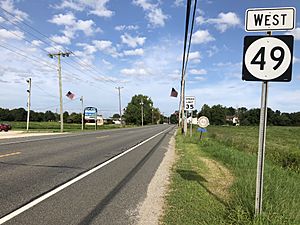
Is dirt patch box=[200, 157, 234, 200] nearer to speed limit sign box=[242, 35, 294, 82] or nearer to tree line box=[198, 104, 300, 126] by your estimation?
speed limit sign box=[242, 35, 294, 82]

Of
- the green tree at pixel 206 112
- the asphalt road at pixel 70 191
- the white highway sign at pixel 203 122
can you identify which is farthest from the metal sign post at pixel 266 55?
the green tree at pixel 206 112

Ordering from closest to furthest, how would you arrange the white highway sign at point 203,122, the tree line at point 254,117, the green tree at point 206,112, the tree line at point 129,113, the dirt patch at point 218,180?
the dirt patch at point 218,180, the white highway sign at point 203,122, the tree line at point 129,113, the tree line at point 254,117, the green tree at point 206,112

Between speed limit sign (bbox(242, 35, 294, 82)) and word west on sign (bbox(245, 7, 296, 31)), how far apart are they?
0.57ft

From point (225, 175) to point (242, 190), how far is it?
2.72 meters

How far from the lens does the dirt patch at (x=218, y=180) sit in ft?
21.0

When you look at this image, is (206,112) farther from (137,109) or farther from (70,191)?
(70,191)

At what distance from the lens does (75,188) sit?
6.73 m

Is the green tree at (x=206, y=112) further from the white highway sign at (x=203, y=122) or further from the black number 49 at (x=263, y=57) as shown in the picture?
the black number 49 at (x=263, y=57)

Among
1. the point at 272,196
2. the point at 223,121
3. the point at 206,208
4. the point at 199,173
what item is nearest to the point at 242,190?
the point at 272,196

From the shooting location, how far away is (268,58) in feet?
13.5

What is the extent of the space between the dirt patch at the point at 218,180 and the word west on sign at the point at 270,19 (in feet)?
10.9

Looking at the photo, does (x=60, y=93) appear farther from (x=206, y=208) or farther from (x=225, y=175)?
Answer: (x=206, y=208)

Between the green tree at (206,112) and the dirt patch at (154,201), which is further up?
the green tree at (206,112)

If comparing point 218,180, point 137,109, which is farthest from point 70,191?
point 137,109
